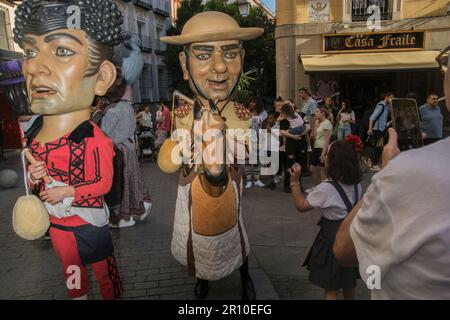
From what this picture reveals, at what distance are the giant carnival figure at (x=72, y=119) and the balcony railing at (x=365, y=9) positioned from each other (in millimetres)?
9994

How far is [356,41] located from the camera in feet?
33.8

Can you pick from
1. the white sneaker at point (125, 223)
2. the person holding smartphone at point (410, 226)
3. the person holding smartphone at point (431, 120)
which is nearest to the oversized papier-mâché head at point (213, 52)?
the person holding smartphone at point (410, 226)

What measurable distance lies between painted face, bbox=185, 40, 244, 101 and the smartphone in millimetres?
1014

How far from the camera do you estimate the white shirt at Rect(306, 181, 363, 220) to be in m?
2.17

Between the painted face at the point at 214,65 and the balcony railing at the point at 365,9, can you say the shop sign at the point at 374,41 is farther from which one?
the painted face at the point at 214,65

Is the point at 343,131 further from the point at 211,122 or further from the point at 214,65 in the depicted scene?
the point at 211,122

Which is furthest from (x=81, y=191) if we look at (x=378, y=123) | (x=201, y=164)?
(x=378, y=123)

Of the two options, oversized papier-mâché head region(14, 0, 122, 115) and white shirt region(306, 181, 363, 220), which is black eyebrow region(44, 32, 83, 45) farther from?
white shirt region(306, 181, 363, 220)

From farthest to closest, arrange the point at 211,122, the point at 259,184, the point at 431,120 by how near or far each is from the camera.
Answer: the point at 259,184 < the point at 431,120 < the point at 211,122

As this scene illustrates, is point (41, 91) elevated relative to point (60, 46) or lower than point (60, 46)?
lower

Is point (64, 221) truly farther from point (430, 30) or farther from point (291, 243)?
point (430, 30)

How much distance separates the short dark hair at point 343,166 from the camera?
7.21 feet

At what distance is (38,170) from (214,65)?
1156mm
